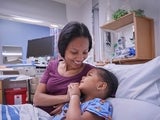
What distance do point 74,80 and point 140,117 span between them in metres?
0.36

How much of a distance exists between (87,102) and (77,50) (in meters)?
0.27

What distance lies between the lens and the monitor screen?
10.6 feet

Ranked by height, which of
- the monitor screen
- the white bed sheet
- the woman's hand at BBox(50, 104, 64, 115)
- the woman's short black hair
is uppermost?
the monitor screen

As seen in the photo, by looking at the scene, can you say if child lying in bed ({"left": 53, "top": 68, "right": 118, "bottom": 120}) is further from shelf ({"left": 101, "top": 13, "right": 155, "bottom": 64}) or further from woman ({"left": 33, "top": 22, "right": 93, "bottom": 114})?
shelf ({"left": 101, "top": 13, "right": 155, "bottom": 64})

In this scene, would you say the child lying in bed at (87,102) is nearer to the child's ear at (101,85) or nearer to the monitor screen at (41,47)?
the child's ear at (101,85)

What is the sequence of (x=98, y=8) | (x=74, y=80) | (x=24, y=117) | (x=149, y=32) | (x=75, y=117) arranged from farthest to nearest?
1. (x=98, y=8)
2. (x=149, y=32)
3. (x=74, y=80)
4. (x=24, y=117)
5. (x=75, y=117)

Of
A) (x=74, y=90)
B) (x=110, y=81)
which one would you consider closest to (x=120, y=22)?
(x=110, y=81)

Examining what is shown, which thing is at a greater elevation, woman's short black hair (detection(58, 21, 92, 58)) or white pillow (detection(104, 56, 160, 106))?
woman's short black hair (detection(58, 21, 92, 58))

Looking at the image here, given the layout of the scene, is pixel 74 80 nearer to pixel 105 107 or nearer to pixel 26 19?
pixel 105 107

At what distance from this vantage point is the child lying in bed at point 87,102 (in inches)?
26.0

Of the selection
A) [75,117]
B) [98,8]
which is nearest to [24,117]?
[75,117]

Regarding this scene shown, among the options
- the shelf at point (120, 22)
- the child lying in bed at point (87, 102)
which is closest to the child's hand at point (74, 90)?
Result: the child lying in bed at point (87, 102)

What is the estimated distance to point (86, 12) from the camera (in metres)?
3.39

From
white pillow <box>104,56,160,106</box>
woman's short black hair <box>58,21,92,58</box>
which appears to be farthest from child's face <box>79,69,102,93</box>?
woman's short black hair <box>58,21,92,58</box>
